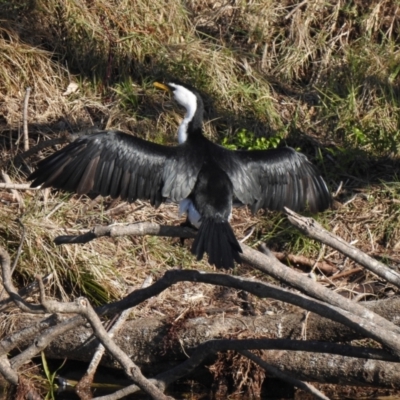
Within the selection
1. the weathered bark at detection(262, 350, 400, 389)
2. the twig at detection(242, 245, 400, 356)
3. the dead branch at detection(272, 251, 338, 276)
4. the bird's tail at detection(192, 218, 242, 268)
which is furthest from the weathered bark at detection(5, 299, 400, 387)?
the dead branch at detection(272, 251, 338, 276)

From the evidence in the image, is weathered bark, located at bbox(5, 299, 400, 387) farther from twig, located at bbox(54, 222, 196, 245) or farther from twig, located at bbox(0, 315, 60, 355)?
twig, located at bbox(54, 222, 196, 245)

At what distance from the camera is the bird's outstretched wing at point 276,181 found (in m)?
5.46

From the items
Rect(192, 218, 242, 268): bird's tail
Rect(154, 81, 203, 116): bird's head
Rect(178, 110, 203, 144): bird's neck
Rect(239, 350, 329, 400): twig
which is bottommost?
Rect(239, 350, 329, 400): twig

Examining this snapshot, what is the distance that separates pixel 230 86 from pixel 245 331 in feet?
9.64

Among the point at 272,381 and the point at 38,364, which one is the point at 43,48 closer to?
the point at 38,364

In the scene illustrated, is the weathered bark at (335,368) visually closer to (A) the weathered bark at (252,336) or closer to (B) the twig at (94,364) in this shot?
(A) the weathered bark at (252,336)

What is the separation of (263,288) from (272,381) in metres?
1.48

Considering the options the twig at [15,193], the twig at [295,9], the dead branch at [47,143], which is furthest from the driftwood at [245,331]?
the twig at [295,9]

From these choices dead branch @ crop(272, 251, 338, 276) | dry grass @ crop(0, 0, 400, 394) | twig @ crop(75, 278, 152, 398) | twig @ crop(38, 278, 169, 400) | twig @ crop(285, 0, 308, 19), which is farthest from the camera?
twig @ crop(285, 0, 308, 19)

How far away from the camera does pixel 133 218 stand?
24.0ft

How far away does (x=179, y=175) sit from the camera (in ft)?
17.4

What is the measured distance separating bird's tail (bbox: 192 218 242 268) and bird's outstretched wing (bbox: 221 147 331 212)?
34cm

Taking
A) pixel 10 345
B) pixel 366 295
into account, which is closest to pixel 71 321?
pixel 10 345

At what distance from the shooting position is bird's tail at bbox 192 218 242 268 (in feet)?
15.5
